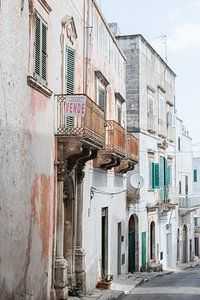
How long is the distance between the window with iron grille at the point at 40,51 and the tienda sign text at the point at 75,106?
2.78 ft

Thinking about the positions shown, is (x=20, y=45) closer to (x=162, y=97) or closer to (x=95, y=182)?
(x=95, y=182)

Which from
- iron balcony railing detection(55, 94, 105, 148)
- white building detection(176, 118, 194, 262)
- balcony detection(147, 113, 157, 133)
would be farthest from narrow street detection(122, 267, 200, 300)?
white building detection(176, 118, 194, 262)

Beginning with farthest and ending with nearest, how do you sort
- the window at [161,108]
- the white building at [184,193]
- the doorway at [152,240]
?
1. the white building at [184,193]
2. the window at [161,108]
3. the doorway at [152,240]

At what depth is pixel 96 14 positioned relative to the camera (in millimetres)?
15797

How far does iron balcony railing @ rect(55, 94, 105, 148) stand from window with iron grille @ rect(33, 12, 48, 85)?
1.05 metres

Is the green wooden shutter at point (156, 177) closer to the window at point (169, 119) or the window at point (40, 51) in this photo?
the window at point (169, 119)

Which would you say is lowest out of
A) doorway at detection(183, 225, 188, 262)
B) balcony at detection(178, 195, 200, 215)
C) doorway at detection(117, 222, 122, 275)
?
doorway at detection(183, 225, 188, 262)

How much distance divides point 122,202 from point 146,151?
395cm

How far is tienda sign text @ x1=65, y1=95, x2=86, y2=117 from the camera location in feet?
36.6

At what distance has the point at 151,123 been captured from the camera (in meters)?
24.8

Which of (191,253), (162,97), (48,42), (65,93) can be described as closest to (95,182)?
(65,93)

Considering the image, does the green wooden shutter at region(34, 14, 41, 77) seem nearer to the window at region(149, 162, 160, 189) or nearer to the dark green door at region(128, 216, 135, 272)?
the dark green door at region(128, 216, 135, 272)

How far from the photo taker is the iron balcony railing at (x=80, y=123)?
11.4 m

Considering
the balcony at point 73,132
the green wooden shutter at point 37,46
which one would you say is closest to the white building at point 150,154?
the balcony at point 73,132
